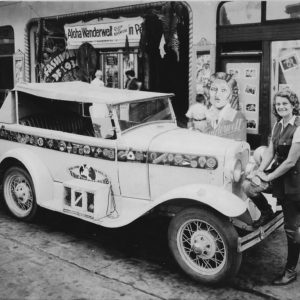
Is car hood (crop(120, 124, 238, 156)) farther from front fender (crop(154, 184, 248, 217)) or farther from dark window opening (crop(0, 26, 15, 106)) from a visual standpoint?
dark window opening (crop(0, 26, 15, 106))

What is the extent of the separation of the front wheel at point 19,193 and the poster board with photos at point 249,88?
479cm

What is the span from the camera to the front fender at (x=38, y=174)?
518 cm

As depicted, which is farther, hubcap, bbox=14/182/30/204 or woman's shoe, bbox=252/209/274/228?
hubcap, bbox=14/182/30/204

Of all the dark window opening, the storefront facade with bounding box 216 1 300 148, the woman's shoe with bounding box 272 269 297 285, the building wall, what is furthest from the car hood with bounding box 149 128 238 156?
the dark window opening

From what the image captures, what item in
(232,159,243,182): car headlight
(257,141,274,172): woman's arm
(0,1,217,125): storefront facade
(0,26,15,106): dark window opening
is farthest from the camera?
(0,26,15,106): dark window opening

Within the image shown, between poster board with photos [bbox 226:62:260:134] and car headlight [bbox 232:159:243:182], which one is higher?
poster board with photos [bbox 226:62:260:134]

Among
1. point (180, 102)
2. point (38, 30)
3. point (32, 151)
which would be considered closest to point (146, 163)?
point (32, 151)

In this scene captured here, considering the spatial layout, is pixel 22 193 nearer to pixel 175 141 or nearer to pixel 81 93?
pixel 81 93

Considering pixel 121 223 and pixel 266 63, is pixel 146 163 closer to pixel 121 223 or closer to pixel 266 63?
pixel 121 223

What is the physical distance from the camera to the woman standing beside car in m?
3.77

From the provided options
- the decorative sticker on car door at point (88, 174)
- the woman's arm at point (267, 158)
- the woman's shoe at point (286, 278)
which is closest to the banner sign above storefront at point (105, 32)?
the decorative sticker on car door at point (88, 174)

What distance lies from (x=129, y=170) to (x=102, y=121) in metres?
0.62

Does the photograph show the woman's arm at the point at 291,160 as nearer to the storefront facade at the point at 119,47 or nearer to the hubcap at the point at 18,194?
the hubcap at the point at 18,194

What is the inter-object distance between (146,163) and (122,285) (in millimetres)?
1254
